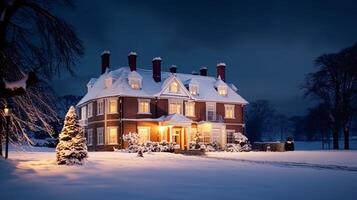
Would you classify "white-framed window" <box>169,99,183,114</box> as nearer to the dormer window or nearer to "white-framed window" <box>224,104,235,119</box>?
the dormer window

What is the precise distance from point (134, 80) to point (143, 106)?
2.91 m

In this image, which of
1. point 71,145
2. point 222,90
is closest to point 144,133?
point 222,90

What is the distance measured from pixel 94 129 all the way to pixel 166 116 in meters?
8.19

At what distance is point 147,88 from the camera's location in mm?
45406

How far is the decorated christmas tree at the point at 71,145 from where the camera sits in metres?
20.5

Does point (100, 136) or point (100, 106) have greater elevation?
point (100, 106)

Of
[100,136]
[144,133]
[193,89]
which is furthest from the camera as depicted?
[193,89]

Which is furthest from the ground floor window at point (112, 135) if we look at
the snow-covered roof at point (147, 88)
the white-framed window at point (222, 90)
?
the white-framed window at point (222, 90)

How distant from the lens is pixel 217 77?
54.7m

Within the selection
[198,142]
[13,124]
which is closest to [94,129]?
[198,142]

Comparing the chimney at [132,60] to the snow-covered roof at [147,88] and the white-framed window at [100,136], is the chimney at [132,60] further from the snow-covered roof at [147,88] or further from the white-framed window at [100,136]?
the white-framed window at [100,136]

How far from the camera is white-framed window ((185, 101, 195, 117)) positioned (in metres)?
47.0

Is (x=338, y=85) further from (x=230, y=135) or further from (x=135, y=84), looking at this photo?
(x=135, y=84)

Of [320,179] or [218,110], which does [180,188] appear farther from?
[218,110]
